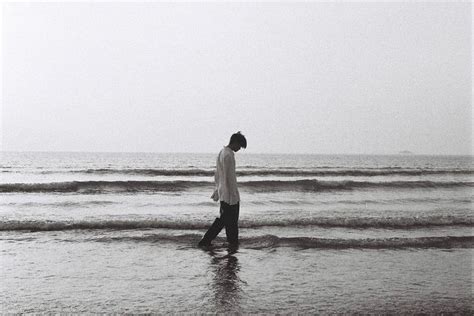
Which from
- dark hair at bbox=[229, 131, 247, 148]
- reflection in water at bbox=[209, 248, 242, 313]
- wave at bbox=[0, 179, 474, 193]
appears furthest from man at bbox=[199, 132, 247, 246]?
wave at bbox=[0, 179, 474, 193]

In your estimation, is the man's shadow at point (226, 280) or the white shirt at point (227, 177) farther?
the white shirt at point (227, 177)

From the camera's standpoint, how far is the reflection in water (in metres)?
3.94

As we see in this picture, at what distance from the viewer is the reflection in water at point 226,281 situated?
394 cm

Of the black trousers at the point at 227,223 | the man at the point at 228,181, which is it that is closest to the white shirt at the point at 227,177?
the man at the point at 228,181

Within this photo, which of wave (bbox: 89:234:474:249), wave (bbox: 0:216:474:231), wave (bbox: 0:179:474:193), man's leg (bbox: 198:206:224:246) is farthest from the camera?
wave (bbox: 0:179:474:193)

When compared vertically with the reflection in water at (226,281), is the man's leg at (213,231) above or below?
above

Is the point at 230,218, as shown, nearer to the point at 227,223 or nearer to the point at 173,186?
the point at 227,223

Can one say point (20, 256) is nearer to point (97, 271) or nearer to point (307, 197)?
point (97, 271)

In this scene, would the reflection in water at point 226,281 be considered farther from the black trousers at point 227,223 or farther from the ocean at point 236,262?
the black trousers at point 227,223

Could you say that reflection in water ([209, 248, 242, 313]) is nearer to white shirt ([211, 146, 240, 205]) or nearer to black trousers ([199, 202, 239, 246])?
black trousers ([199, 202, 239, 246])

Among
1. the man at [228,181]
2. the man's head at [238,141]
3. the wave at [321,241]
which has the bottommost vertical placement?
the wave at [321,241]

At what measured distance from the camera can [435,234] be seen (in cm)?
819

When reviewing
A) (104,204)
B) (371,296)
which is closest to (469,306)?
(371,296)

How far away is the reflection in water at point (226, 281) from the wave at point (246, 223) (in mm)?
2560
